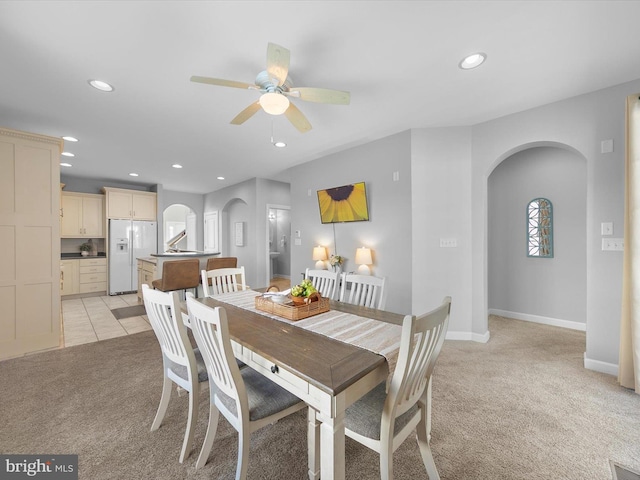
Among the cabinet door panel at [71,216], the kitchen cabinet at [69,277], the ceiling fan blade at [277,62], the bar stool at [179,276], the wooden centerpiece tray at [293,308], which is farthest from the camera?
the cabinet door panel at [71,216]

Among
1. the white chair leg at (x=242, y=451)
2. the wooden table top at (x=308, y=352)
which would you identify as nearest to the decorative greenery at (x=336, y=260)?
the wooden table top at (x=308, y=352)

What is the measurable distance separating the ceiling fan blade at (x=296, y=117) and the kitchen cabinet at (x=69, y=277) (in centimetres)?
611

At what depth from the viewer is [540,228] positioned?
3.84 meters

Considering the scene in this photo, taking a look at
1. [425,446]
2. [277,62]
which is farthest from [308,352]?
[277,62]

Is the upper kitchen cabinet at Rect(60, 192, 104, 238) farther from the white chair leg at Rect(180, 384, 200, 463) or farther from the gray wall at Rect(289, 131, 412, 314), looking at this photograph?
the white chair leg at Rect(180, 384, 200, 463)

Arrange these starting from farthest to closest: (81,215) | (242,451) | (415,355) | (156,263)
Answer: (81,215) → (156,263) → (242,451) → (415,355)

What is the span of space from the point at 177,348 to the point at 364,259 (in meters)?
2.54

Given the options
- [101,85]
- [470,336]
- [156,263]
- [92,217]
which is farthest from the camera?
[92,217]

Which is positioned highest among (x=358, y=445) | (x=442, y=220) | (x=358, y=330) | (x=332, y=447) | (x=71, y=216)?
(x=71, y=216)

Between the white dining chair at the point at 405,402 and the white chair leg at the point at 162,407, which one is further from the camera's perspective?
the white chair leg at the point at 162,407

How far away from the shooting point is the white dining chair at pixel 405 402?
42.4 inches

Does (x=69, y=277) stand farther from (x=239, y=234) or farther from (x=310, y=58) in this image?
(x=310, y=58)

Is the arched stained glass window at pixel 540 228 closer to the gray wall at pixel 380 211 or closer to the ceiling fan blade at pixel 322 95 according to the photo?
the gray wall at pixel 380 211

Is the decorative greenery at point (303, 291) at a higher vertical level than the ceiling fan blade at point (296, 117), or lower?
lower
